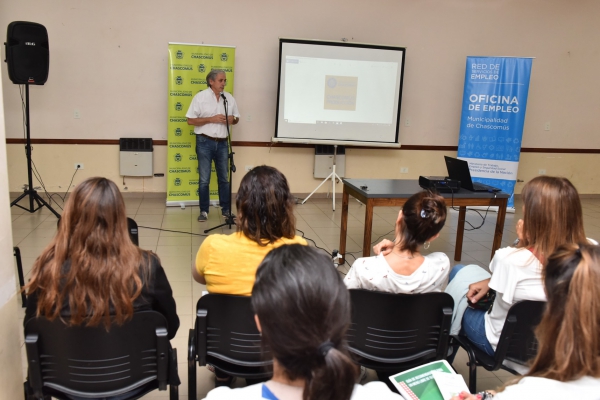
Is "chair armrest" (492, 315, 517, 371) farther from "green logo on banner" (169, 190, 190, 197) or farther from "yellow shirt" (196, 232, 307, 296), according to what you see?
"green logo on banner" (169, 190, 190, 197)

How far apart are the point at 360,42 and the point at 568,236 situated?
5.09 metres

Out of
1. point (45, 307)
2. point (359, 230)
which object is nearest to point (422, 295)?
point (45, 307)

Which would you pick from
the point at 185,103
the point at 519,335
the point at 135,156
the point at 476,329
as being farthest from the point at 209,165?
the point at 519,335

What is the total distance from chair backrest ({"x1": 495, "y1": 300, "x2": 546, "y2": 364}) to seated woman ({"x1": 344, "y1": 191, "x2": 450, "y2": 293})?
Answer: 1.09 feet

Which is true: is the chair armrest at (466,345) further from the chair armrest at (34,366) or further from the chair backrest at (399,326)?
the chair armrest at (34,366)

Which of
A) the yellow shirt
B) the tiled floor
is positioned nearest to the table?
the tiled floor

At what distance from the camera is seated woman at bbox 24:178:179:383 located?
1.52m

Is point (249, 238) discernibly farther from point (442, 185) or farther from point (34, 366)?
point (442, 185)

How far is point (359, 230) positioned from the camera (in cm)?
533

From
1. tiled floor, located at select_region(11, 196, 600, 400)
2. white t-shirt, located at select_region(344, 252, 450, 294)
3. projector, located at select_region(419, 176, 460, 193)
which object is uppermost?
projector, located at select_region(419, 176, 460, 193)

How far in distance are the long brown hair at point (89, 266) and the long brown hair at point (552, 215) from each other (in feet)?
4.84

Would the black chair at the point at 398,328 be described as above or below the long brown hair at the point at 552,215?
below

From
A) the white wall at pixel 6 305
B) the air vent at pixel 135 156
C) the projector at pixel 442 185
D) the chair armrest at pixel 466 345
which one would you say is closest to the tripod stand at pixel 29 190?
the air vent at pixel 135 156

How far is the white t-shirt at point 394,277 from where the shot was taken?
1978mm
